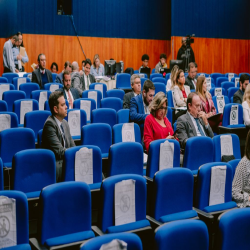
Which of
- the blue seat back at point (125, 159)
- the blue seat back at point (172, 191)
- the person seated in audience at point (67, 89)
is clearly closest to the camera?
the blue seat back at point (172, 191)

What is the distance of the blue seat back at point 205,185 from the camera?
10.1ft

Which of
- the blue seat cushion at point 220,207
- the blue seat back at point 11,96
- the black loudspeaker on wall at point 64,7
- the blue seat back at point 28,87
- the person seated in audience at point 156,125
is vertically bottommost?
the blue seat cushion at point 220,207

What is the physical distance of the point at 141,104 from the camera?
5094 millimetres

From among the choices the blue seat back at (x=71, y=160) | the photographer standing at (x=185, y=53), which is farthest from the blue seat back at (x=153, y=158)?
A: the photographer standing at (x=185, y=53)

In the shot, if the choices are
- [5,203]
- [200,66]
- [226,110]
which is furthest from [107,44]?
[5,203]

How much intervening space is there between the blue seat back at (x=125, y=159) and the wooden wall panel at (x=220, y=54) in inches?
368

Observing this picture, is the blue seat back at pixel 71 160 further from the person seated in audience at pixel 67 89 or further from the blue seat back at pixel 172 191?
the person seated in audience at pixel 67 89

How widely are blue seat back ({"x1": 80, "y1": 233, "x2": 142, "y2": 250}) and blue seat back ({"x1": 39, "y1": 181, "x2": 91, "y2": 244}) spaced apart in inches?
28.3

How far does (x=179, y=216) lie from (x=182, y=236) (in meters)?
0.76

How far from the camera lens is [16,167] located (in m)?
3.18

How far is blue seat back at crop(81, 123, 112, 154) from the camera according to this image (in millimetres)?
4301

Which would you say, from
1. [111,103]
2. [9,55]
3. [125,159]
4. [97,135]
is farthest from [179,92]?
[9,55]

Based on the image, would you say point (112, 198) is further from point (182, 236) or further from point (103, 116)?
point (103, 116)

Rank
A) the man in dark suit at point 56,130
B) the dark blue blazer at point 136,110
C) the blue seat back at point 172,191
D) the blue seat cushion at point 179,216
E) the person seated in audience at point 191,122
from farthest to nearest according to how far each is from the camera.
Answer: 1. the dark blue blazer at point 136,110
2. the person seated in audience at point 191,122
3. the man in dark suit at point 56,130
4. the blue seat back at point 172,191
5. the blue seat cushion at point 179,216
